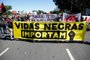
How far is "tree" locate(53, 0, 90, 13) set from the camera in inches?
2746

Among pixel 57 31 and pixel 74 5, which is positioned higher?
pixel 74 5

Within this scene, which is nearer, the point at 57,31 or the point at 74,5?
the point at 57,31

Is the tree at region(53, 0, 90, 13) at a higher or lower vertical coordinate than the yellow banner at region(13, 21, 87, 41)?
higher

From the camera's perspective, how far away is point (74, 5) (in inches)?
3024

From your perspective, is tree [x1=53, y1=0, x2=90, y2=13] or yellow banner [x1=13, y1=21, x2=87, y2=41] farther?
tree [x1=53, y1=0, x2=90, y2=13]

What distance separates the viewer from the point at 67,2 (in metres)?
80.5

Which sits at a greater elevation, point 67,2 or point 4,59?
point 67,2

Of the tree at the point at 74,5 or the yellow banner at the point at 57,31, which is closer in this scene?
the yellow banner at the point at 57,31

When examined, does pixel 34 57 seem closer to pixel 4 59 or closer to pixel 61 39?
pixel 4 59

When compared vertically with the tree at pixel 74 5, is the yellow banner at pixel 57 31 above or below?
below

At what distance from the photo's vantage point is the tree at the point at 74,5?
2746 inches

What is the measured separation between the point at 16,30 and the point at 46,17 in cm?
Result: 2262

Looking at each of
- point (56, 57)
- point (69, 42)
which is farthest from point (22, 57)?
point (69, 42)

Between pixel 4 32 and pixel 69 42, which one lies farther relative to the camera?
pixel 4 32
